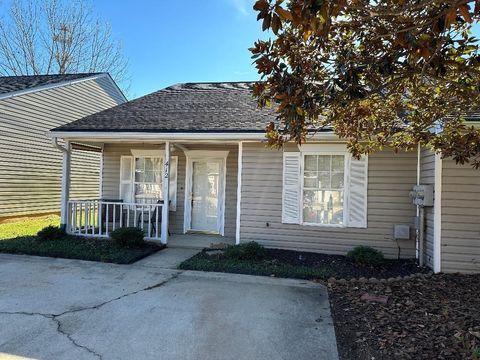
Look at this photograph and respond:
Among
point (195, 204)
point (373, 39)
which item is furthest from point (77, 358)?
point (195, 204)

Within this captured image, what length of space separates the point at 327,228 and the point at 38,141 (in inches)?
421

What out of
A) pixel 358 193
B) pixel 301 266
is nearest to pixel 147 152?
pixel 301 266

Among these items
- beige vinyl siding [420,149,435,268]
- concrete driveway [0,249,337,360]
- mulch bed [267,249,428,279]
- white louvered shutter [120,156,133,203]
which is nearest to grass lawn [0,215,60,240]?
white louvered shutter [120,156,133,203]

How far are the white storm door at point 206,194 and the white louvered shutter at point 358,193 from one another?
3555 mm

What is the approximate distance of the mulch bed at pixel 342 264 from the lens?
20.3ft

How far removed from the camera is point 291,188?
766 centimetres

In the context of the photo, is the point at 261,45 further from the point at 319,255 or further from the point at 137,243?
the point at 137,243

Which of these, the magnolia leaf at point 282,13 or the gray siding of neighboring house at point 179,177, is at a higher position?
the magnolia leaf at point 282,13

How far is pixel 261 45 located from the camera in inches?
129

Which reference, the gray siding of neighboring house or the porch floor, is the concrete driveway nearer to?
the porch floor

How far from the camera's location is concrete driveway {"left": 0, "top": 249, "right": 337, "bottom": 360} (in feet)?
11.1

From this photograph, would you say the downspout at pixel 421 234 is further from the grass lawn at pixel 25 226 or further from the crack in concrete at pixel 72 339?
the grass lawn at pixel 25 226

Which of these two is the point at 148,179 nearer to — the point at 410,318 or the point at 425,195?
the point at 425,195

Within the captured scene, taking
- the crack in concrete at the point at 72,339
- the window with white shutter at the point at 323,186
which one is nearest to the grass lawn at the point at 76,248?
Result: the crack in concrete at the point at 72,339
